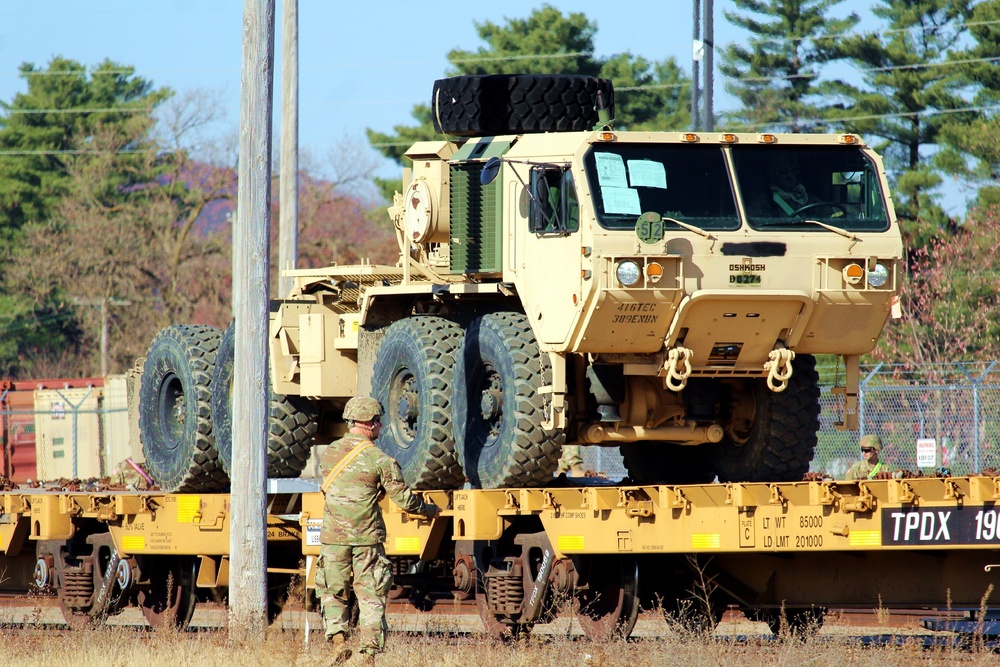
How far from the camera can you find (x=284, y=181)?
70.4ft

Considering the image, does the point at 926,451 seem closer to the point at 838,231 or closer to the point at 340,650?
the point at 838,231

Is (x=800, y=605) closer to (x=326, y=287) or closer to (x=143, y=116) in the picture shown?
(x=326, y=287)

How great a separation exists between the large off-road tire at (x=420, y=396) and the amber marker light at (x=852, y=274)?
2975 mm

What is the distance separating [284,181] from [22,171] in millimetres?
37702

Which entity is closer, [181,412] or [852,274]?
[852,274]

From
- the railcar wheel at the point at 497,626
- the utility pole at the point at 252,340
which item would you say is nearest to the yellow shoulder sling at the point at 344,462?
the utility pole at the point at 252,340

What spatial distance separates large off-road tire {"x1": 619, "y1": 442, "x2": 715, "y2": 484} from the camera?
503 inches

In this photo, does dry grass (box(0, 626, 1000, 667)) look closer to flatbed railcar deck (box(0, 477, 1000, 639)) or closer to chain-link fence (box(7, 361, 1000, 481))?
flatbed railcar deck (box(0, 477, 1000, 639))

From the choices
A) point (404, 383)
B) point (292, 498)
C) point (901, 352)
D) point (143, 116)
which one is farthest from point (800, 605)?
point (143, 116)

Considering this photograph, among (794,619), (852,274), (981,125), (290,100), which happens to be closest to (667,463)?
(794,619)

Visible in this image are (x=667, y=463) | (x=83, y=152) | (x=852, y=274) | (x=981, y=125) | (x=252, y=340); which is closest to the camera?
(x=852, y=274)

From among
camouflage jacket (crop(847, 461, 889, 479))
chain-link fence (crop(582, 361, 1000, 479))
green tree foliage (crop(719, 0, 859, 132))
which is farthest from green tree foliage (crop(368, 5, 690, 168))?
camouflage jacket (crop(847, 461, 889, 479))

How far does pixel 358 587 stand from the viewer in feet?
32.4

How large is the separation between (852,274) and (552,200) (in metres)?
2.09
